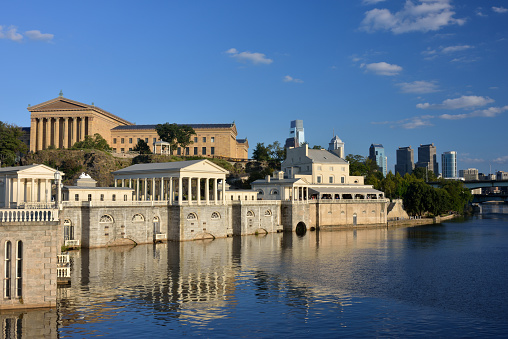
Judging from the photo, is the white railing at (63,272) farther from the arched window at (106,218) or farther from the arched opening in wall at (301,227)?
the arched opening in wall at (301,227)

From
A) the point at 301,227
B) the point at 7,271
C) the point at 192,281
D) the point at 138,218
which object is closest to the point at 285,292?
the point at 192,281

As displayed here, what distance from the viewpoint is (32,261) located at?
30.8 metres

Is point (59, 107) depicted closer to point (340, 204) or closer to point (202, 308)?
point (340, 204)

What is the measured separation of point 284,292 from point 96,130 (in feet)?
379

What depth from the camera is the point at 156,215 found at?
241 ft

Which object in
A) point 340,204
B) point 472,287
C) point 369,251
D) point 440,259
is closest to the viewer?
point 472,287

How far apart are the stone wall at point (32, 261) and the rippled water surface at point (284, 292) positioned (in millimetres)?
2500

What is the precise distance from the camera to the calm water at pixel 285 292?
31797 millimetres

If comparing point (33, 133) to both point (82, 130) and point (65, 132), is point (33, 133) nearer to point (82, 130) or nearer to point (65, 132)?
point (65, 132)

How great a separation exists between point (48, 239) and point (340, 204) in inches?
3088

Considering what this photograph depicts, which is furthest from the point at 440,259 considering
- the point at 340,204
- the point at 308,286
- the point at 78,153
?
the point at 78,153

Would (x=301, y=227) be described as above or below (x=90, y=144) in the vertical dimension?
below

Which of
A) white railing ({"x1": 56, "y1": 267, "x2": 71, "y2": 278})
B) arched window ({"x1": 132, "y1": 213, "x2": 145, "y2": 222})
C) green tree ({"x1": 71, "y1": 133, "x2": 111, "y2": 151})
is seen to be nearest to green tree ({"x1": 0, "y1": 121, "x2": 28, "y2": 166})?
green tree ({"x1": 71, "y1": 133, "x2": 111, "y2": 151})

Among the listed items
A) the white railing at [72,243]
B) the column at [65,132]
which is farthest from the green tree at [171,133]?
the white railing at [72,243]
